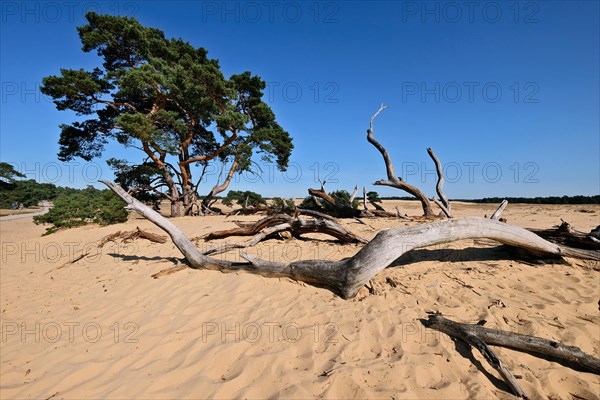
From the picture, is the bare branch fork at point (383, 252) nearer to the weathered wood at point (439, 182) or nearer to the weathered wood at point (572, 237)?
the weathered wood at point (572, 237)

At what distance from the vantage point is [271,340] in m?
2.86

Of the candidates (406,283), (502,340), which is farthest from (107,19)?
(502,340)

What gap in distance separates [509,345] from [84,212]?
634 inches

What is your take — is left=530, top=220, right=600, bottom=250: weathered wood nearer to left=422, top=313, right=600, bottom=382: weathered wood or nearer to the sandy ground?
the sandy ground

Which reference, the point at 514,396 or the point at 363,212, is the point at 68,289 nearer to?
the point at 514,396

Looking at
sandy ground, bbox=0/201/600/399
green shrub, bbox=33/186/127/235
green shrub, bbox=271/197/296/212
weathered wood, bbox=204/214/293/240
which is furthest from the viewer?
green shrub, bbox=33/186/127/235

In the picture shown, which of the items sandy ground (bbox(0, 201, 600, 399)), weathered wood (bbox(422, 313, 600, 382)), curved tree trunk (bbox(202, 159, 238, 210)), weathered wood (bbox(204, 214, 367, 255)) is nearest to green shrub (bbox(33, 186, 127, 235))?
curved tree trunk (bbox(202, 159, 238, 210))

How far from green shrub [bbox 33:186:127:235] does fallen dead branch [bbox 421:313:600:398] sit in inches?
583

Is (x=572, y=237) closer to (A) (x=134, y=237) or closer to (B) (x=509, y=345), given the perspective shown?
(B) (x=509, y=345)

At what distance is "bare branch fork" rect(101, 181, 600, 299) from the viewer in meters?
→ 3.56

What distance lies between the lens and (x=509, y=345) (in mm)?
2549

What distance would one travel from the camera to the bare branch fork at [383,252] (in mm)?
3564

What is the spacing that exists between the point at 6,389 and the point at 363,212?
861 cm

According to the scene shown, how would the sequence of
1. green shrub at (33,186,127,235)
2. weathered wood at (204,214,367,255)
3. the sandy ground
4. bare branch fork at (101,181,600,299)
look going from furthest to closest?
green shrub at (33,186,127,235), weathered wood at (204,214,367,255), bare branch fork at (101,181,600,299), the sandy ground
